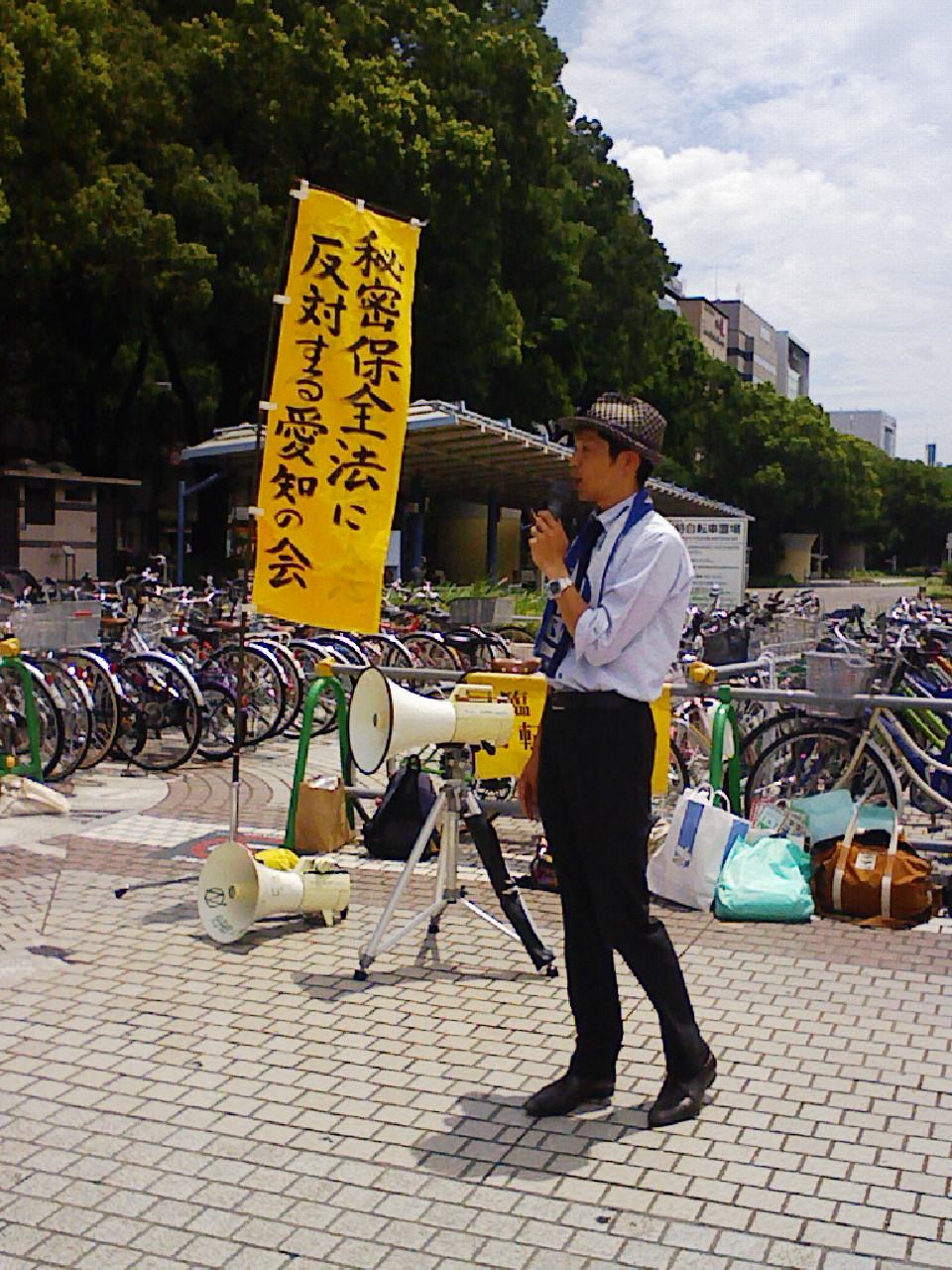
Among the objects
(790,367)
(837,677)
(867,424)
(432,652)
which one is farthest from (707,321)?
(837,677)

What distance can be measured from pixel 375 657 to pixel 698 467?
2118 inches

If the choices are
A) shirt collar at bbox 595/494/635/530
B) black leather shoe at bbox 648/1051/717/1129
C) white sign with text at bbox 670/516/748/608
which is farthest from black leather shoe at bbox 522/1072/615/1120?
white sign with text at bbox 670/516/748/608

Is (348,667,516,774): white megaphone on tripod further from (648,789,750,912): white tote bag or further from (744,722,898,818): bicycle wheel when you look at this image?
(744,722,898,818): bicycle wheel

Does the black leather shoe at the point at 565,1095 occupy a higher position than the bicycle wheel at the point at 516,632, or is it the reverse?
the bicycle wheel at the point at 516,632

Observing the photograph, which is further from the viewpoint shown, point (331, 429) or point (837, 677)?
point (837, 677)

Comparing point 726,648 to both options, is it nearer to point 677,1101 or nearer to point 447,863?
point 447,863

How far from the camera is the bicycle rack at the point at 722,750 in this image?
6.38 m

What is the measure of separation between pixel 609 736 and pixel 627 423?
889 mm

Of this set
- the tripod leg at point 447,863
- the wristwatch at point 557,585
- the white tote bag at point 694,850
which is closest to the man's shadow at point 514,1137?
the tripod leg at point 447,863

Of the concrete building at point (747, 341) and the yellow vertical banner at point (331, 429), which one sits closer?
the yellow vertical banner at point (331, 429)

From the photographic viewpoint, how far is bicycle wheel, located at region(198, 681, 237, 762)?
10.0m

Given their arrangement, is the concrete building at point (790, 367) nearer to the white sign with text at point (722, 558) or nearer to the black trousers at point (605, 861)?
the white sign with text at point (722, 558)

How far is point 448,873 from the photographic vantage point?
543 cm

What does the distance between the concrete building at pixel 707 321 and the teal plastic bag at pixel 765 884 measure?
84981 millimetres
